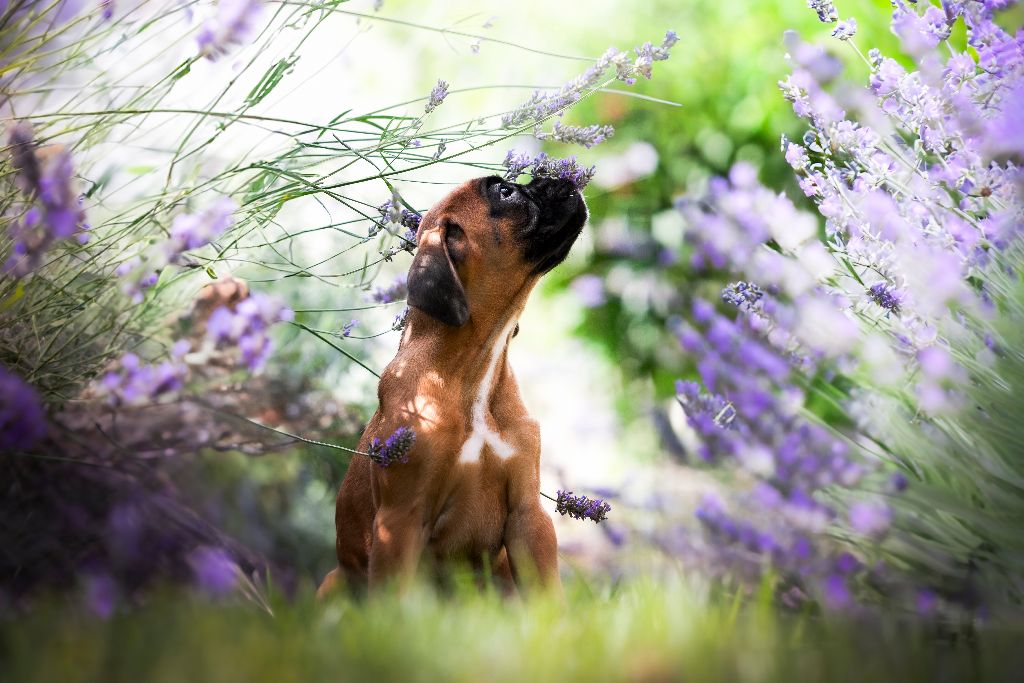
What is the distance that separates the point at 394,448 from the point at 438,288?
374mm

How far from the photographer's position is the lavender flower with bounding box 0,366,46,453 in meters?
1.19

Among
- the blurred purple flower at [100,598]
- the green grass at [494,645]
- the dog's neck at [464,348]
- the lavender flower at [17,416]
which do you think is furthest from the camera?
the dog's neck at [464,348]

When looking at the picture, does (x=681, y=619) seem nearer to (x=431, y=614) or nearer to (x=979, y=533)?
(x=431, y=614)

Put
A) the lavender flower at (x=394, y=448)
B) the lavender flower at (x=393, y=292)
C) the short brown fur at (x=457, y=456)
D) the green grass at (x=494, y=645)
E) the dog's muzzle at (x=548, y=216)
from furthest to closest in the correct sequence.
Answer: the lavender flower at (x=393, y=292), the dog's muzzle at (x=548, y=216), the short brown fur at (x=457, y=456), the lavender flower at (x=394, y=448), the green grass at (x=494, y=645)

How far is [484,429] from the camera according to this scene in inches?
77.5

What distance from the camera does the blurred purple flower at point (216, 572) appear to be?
1.78m

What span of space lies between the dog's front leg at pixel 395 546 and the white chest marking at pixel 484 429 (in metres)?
0.16

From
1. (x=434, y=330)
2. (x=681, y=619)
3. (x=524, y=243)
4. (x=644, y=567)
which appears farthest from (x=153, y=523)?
(x=681, y=619)

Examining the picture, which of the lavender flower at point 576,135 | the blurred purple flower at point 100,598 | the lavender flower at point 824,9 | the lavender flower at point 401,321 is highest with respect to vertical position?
the lavender flower at point 824,9

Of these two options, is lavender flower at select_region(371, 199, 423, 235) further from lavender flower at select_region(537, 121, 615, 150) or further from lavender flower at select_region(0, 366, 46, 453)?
lavender flower at select_region(0, 366, 46, 453)

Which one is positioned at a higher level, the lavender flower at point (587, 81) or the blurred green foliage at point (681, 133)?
the blurred green foliage at point (681, 133)

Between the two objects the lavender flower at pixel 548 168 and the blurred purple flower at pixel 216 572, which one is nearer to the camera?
the blurred purple flower at pixel 216 572

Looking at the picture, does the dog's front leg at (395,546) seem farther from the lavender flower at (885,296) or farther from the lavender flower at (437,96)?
the lavender flower at (885,296)

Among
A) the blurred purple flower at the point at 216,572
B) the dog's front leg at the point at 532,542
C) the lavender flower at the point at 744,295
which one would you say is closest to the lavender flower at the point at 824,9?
the lavender flower at the point at 744,295
